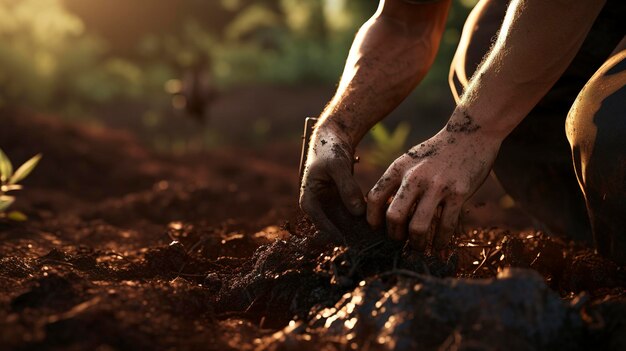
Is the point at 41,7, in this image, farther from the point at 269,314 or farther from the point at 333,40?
the point at 269,314

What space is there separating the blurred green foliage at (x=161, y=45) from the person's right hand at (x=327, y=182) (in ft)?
24.8

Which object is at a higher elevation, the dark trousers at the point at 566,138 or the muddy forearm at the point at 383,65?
the muddy forearm at the point at 383,65

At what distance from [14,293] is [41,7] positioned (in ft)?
33.4

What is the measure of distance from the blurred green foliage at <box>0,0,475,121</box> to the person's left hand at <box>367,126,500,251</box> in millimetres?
7817

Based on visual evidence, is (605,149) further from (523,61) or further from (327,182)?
(327,182)

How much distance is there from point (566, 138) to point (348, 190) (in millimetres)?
1312

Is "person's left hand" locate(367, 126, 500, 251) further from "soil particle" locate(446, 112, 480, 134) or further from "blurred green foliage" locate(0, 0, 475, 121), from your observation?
"blurred green foliage" locate(0, 0, 475, 121)

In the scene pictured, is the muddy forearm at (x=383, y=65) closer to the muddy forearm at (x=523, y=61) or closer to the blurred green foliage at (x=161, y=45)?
the muddy forearm at (x=523, y=61)

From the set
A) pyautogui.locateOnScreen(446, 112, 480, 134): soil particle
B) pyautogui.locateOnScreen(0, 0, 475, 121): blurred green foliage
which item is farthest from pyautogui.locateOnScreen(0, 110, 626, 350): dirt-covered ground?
pyautogui.locateOnScreen(0, 0, 475, 121): blurred green foliage

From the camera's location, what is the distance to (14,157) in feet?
18.8

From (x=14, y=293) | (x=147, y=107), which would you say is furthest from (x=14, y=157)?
(x=147, y=107)

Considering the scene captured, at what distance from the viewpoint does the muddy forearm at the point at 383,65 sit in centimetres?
224

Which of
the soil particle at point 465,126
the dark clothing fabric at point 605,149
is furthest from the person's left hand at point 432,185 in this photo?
the dark clothing fabric at point 605,149

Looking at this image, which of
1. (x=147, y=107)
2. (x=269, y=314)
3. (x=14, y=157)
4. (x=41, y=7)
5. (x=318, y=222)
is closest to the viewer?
(x=269, y=314)
